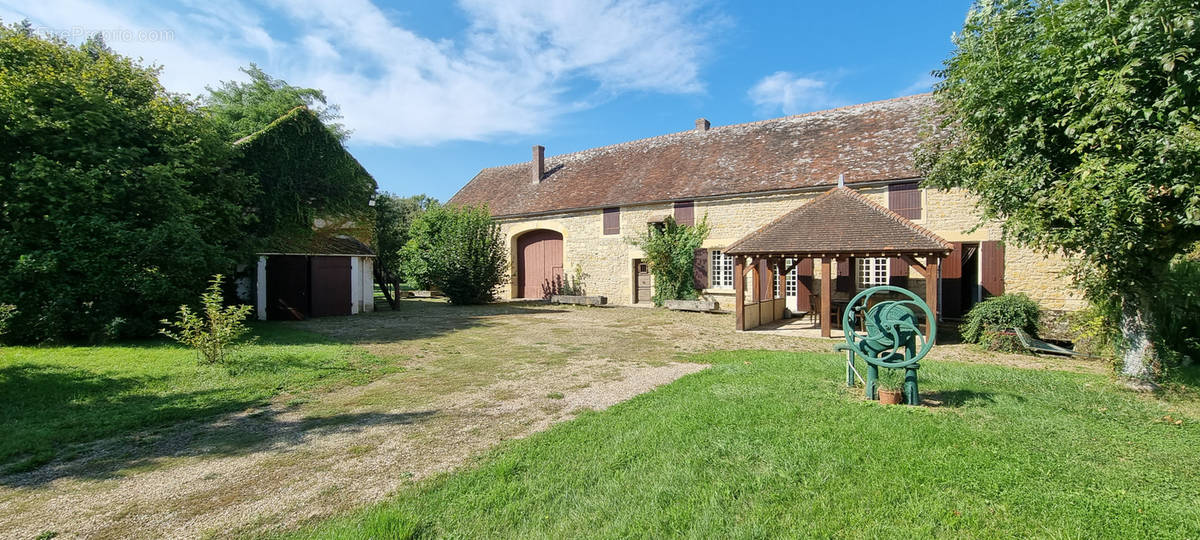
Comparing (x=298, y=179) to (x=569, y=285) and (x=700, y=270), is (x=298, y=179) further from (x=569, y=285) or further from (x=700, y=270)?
(x=700, y=270)

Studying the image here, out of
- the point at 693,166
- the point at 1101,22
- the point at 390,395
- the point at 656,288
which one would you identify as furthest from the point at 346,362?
the point at 693,166

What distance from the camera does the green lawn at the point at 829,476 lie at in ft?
9.43

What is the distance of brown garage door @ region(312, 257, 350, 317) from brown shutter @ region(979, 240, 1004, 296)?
17.7m

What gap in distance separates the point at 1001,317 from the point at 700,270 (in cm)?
849

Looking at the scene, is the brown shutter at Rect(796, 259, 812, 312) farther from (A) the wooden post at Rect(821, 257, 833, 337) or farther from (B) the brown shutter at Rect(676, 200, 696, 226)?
(B) the brown shutter at Rect(676, 200, 696, 226)

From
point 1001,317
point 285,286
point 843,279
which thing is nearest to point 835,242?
point 1001,317

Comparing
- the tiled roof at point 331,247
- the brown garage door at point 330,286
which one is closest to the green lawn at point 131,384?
the tiled roof at point 331,247

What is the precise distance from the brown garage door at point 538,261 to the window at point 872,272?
1118cm

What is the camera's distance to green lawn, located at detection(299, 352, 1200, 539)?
288 cm

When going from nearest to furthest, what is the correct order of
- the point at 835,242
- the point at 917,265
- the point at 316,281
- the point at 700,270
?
the point at 917,265 < the point at 835,242 < the point at 316,281 < the point at 700,270

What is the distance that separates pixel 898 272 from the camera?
43.2 feet

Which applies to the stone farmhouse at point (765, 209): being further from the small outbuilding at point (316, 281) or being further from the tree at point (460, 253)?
the small outbuilding at point (316, 281)

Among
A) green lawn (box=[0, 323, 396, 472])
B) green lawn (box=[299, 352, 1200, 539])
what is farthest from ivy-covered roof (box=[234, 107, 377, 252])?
green lawn (box=[299, 352, 1200, 539])

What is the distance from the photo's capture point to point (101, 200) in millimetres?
8852
